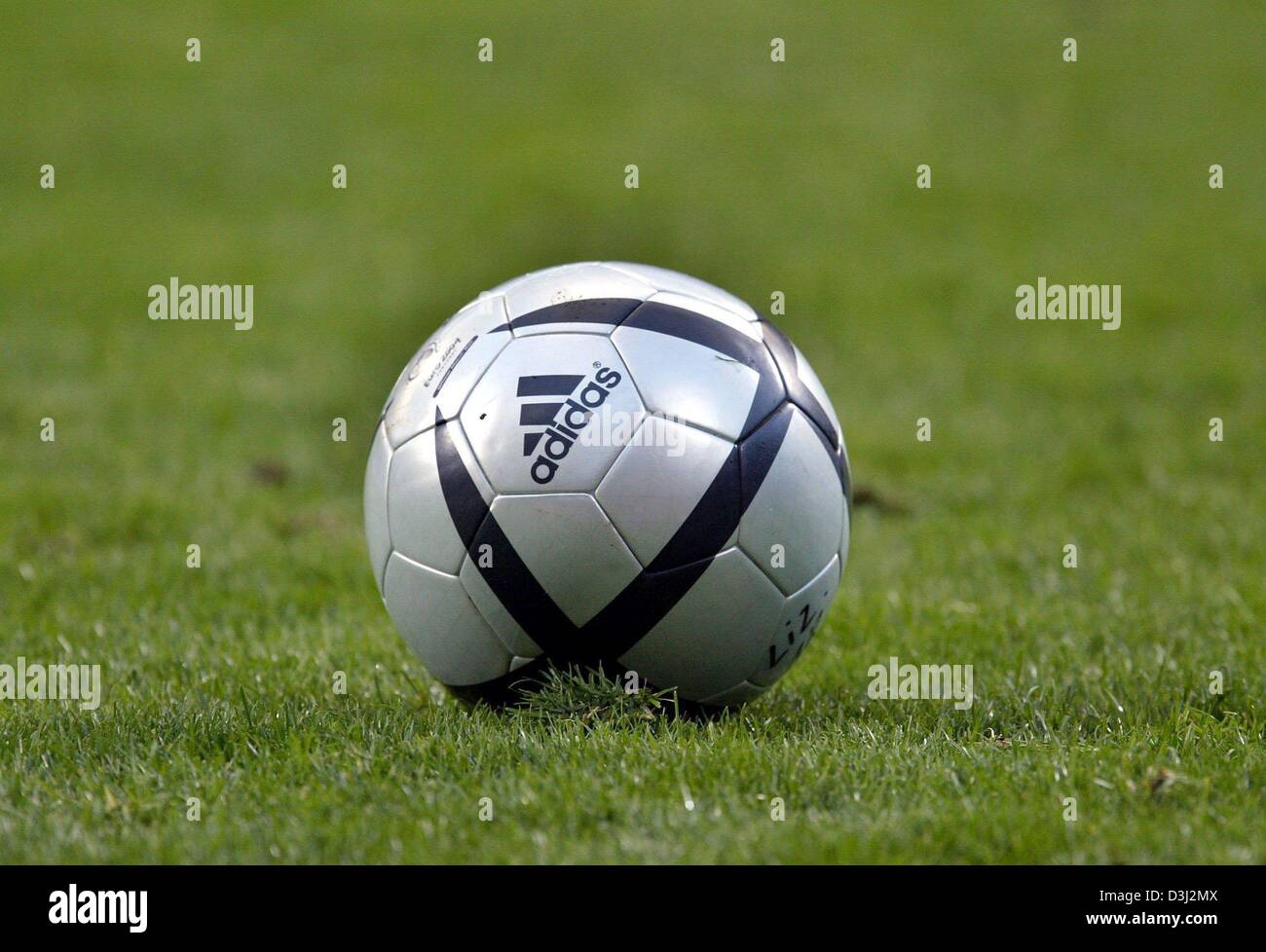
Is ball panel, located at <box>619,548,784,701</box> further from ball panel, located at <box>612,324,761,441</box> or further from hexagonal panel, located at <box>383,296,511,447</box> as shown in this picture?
hexagonal panel, located at <box>383,296,511,447</box>

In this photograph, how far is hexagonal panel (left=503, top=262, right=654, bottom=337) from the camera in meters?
4.48

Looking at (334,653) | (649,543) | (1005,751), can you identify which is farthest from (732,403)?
(334,653)

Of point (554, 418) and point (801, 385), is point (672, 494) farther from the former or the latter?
point (801, 385)

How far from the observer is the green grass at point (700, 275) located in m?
3.86

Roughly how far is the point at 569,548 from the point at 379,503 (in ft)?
2.57

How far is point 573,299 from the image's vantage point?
15.0 ft

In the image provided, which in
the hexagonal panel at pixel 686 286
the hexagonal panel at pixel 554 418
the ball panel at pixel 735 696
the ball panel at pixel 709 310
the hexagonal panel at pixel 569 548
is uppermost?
the hexagonal panel at pixel 686 286

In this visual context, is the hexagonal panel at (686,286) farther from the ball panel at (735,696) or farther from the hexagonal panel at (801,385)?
the ball panel at (735,696)

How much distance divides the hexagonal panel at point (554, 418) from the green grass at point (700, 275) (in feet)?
2.29

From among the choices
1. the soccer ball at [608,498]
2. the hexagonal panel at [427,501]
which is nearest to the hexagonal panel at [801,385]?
the soccer ball at [608,498]

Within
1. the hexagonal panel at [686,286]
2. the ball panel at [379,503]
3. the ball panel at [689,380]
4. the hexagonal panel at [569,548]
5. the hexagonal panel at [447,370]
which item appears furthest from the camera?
the hexagonal panel at [686,286]

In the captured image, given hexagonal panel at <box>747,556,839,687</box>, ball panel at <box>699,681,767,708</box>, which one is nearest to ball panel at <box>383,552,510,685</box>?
ball panel at <box>699,681,767,708</box>

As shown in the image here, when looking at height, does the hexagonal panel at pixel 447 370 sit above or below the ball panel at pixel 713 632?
above

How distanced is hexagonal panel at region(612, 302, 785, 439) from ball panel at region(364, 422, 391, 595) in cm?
88
